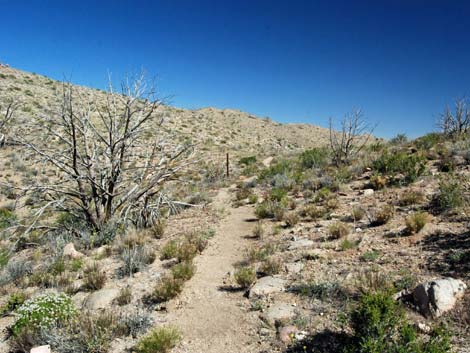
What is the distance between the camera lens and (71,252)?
8031mm

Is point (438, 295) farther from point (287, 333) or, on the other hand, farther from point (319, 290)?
point (287, 333)

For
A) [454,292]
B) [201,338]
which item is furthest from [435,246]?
[201,338]

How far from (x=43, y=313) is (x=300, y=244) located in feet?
16.0

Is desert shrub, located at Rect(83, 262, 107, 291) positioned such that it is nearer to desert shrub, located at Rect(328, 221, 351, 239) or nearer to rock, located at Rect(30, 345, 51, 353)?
rock, located at Rect(30, 345, 51, 353)

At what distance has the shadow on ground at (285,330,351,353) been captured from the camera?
12.8 feet

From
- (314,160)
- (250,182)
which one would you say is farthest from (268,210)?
(314,160)

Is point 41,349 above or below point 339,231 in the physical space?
below

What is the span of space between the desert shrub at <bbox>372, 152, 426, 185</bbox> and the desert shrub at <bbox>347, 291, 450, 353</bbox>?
711cm

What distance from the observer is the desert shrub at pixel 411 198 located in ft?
26.8

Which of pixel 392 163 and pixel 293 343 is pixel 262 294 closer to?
pixel 293 343

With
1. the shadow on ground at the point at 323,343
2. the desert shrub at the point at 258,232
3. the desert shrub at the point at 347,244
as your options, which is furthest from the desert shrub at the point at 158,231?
the shadow on ground at the point at 323,343

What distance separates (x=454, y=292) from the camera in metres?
4.16

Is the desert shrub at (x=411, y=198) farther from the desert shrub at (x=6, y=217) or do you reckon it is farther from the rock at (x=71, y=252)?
the desert shrub at (x=6, y=217)

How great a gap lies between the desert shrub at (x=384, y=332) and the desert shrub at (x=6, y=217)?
37.8 feet
